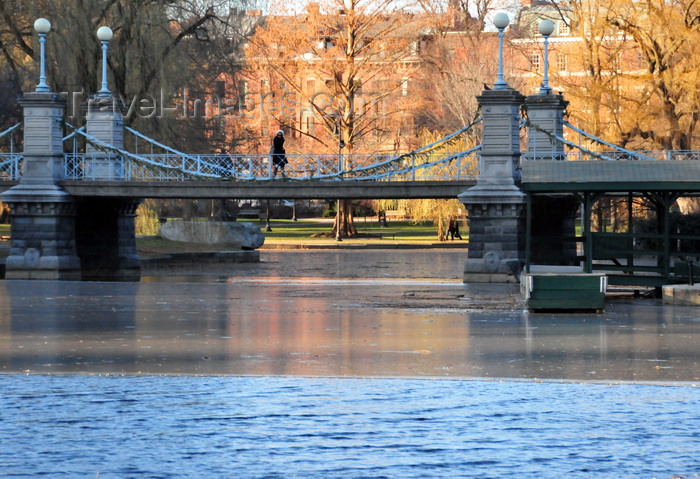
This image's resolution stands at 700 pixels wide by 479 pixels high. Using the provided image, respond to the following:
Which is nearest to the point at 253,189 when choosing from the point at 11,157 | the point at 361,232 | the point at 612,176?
the point at 11,157

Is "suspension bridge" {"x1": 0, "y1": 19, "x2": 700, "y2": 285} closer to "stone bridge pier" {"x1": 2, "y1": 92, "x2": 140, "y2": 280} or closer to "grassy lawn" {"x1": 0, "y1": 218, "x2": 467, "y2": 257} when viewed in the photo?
"stone bridge pier" {"x1": 2, "y1": 92, "x2": 140, "y2": 280}

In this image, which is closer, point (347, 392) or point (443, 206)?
point (347, 392)

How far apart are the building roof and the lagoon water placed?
3719 millimetres

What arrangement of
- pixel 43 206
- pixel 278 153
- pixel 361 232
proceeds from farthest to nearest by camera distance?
pixel 361 232 → pixel 278 153 → pixel 43 206

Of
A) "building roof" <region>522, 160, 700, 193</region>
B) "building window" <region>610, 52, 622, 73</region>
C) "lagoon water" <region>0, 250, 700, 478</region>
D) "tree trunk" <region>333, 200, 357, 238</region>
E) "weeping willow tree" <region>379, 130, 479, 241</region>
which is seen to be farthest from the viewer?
"tree trunk" <region>333, 200, 357, 238</region>

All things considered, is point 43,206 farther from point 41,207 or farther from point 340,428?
point 340,428

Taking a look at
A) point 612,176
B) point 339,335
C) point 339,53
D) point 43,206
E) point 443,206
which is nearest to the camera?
point 339,335

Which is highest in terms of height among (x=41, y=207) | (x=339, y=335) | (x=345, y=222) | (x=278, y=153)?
(x=278, y=153)

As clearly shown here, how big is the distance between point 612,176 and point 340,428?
57.3 ft

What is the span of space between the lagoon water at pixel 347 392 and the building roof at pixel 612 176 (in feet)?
12.2

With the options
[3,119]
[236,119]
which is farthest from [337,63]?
[3,119]

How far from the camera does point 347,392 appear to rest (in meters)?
12.5

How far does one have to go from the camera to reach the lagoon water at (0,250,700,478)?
9.56 m

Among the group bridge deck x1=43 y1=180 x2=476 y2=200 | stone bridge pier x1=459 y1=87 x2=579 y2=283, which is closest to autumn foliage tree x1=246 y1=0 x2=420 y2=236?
bridge deck x1=43 y1=180 x2=476 y2=200
